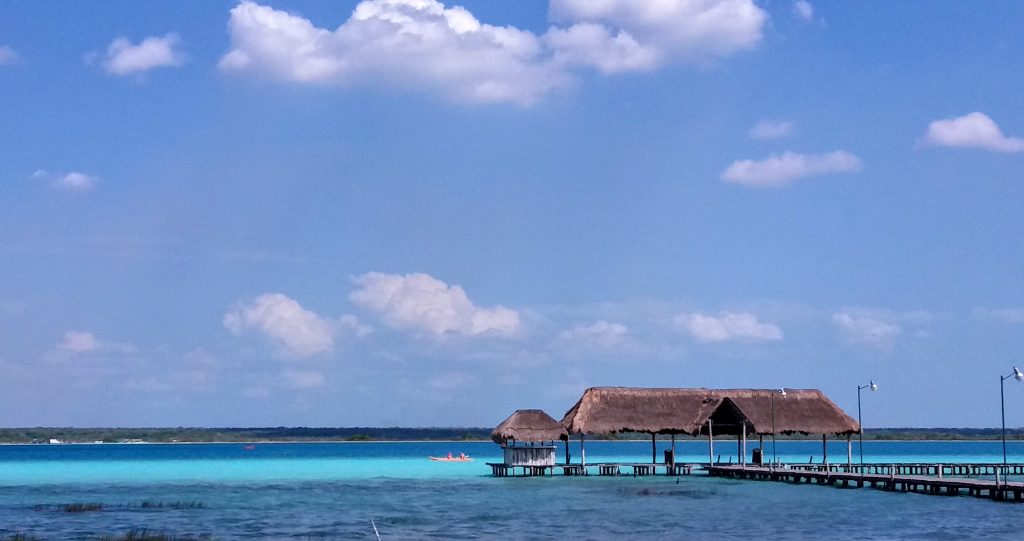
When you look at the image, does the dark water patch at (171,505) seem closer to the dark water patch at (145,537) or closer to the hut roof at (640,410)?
the dark water patch at (145,537)

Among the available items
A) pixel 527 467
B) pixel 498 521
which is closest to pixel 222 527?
pixel 498 521

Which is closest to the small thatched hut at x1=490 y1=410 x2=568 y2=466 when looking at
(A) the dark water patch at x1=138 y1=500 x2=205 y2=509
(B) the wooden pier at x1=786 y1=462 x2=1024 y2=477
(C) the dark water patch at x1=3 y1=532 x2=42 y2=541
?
(B) the wooden pier at x1=786 y1=462 x2=1024 y2=477

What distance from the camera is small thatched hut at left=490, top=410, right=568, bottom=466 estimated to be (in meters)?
55.4

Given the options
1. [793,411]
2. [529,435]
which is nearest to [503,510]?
[529,435]

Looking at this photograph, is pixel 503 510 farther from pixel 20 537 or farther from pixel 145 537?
pixel 20 537

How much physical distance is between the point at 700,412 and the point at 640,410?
8.90 feet

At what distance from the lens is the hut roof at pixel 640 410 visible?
54531mm

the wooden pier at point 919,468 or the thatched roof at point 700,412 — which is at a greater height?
the thatched roof at point 700,412

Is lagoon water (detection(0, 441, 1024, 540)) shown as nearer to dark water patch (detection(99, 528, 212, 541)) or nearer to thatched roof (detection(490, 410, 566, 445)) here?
dark water patch (detection(99, 528, 212, 541))

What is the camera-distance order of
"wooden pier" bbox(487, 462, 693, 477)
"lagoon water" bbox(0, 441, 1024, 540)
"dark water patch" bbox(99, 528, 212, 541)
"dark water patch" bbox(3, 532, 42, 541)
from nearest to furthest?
"dark water patch" bbox(99, 528, 212, 541)
"dark water patch" bbox(3, 532, 42, 541)
"lagoon water" bbox(0, 441, 1024, 540)
"wooden pier" bbox(487, 462, 693, 477)

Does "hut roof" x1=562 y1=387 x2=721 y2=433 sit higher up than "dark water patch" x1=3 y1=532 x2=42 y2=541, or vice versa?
"hut roof" x1=562 y1=387 x2=721 y2=433

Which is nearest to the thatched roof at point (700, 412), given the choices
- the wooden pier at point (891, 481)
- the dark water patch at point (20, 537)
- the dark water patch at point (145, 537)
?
the wooden pier at point (891, 481)

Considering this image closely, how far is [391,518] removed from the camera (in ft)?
117

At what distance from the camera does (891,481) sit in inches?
1799
